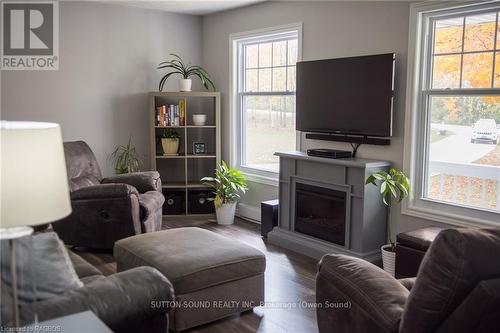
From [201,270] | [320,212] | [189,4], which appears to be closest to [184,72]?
[189,4]

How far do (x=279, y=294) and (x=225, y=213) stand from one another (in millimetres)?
2144

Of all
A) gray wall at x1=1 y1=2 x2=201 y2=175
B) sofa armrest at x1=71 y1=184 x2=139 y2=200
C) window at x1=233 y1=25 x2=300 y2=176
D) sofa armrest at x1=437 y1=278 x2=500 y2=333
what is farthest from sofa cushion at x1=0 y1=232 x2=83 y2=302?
gray wall at x1=1 y1=2 x2=201 y2=175

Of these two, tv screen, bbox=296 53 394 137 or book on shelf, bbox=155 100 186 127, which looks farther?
book on shelf, bbox=155 100 186 127

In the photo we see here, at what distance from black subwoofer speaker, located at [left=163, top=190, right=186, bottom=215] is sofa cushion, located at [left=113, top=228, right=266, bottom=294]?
95.9 inches

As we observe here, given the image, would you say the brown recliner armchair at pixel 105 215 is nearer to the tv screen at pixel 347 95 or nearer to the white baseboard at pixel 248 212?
the white baseboard at pixel 248 212

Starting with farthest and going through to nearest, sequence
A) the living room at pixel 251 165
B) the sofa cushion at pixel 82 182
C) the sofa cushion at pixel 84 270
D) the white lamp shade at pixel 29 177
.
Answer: the sofa cushion at pixel 82 182 → the sofa cushion at pixel 84 270 → the living room at pixel 251 165 → the white lamp shade at pixel 29 177

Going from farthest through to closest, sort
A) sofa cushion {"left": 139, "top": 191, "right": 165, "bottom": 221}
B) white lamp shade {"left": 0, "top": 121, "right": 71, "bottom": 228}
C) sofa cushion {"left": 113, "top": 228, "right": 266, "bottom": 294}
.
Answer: sofa cushion {"left": 139, "top": 191, "right": 165, "bottom": 221}
sofa cushion {"left": 113, "top": 228, "right": 266, "bottom": 294}
white lamp shade {"left": 0, "top": 121, "right": 71, "bottom": 228}

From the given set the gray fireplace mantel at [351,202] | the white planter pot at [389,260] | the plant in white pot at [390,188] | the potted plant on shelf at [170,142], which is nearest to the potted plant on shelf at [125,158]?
the potted plant on shelf at [170,142]

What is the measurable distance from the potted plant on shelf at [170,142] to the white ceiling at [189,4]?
4.67 ft

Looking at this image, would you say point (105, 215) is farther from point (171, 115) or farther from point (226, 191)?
point (171, 115)

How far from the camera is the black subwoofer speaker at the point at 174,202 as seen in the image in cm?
580

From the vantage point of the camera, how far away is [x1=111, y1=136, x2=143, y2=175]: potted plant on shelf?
5.75 m

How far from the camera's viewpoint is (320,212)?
4.53 metres

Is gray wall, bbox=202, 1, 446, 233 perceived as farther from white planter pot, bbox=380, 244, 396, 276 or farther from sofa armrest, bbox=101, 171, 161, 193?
sofa armrest, bbox=101, 171, 161, 193
